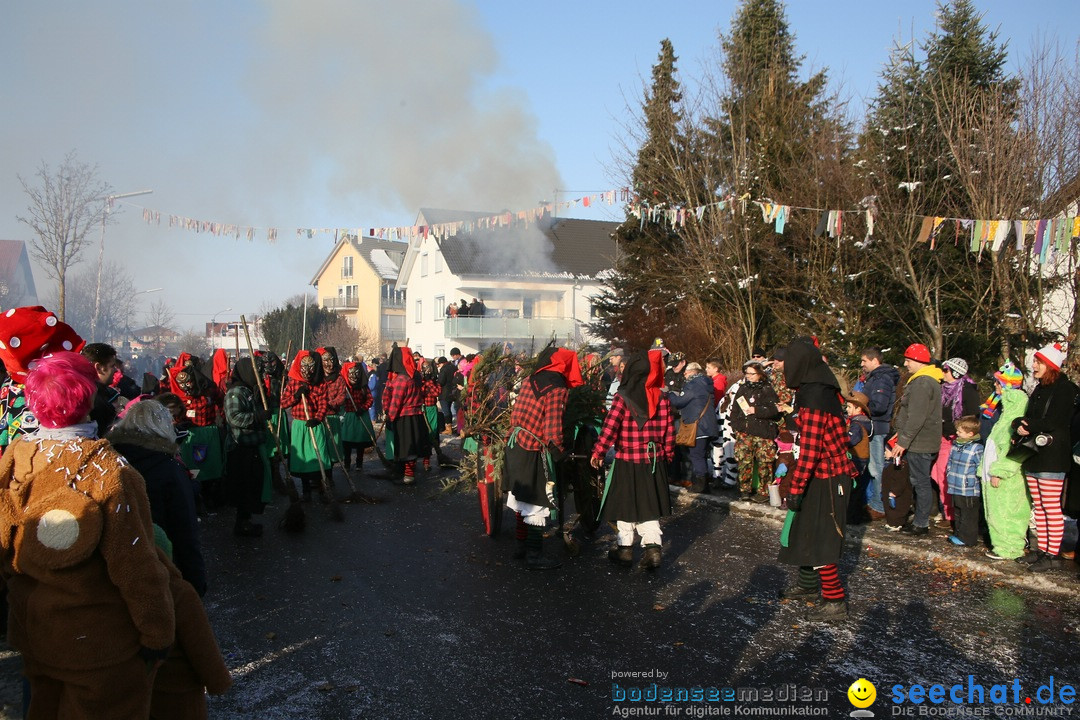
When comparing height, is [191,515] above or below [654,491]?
above

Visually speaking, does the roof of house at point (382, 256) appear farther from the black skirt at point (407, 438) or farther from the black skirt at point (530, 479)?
the black skirt at point (530, 479)

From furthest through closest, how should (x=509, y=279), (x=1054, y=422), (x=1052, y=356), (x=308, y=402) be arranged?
(x=509, y=279) < (x=308, y=402) < (x=1052, y=356) < (x=1054, y=422)

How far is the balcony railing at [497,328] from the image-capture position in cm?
3534

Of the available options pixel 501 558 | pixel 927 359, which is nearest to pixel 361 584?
pixel 501 558

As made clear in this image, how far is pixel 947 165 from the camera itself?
49.0 feet

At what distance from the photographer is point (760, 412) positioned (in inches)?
360

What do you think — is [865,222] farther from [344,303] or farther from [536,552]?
[344,303]

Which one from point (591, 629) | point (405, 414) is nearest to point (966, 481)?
point (591, 629)

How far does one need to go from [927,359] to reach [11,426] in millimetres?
7471

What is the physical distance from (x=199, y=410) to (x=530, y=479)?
4073 mm

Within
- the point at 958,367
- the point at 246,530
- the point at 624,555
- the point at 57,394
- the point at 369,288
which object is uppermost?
the point at 369,288

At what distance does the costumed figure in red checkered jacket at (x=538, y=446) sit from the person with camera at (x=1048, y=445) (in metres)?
3.80

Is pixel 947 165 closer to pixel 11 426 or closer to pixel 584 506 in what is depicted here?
pixel 584 506

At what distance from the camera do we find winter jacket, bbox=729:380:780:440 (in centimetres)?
Answer: 914
